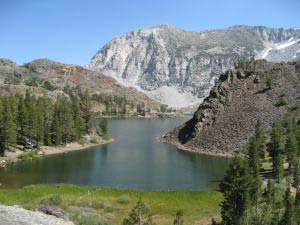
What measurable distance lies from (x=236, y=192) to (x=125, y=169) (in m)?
56.1

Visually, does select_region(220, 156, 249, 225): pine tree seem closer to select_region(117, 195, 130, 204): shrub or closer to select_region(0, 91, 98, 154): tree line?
select_region(117, 195, 130, 204): shrub

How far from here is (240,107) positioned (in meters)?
149

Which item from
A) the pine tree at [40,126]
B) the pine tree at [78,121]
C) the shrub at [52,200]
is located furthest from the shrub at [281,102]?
the shrub at [52,200]

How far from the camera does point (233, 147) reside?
13012 centimetres

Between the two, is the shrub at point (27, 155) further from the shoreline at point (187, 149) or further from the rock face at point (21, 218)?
the rock face at point (21, 218)

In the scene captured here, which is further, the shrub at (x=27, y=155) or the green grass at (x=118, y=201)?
the shrub at (x=27, y=155)

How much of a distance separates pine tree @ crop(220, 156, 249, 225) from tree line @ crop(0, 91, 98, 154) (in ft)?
265

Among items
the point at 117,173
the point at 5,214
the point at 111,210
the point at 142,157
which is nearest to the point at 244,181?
the point at 111,210

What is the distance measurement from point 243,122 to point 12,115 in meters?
73.1

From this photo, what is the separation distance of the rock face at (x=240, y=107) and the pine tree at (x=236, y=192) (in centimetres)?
7948

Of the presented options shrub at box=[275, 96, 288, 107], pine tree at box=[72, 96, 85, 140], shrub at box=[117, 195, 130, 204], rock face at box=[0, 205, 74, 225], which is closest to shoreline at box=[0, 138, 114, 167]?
pine tree at box=[72, 96, 85, 140]

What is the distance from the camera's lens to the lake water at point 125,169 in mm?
88062

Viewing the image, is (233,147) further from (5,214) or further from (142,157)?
(5,214)

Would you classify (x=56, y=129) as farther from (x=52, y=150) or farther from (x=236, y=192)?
(x=236, y=192)
